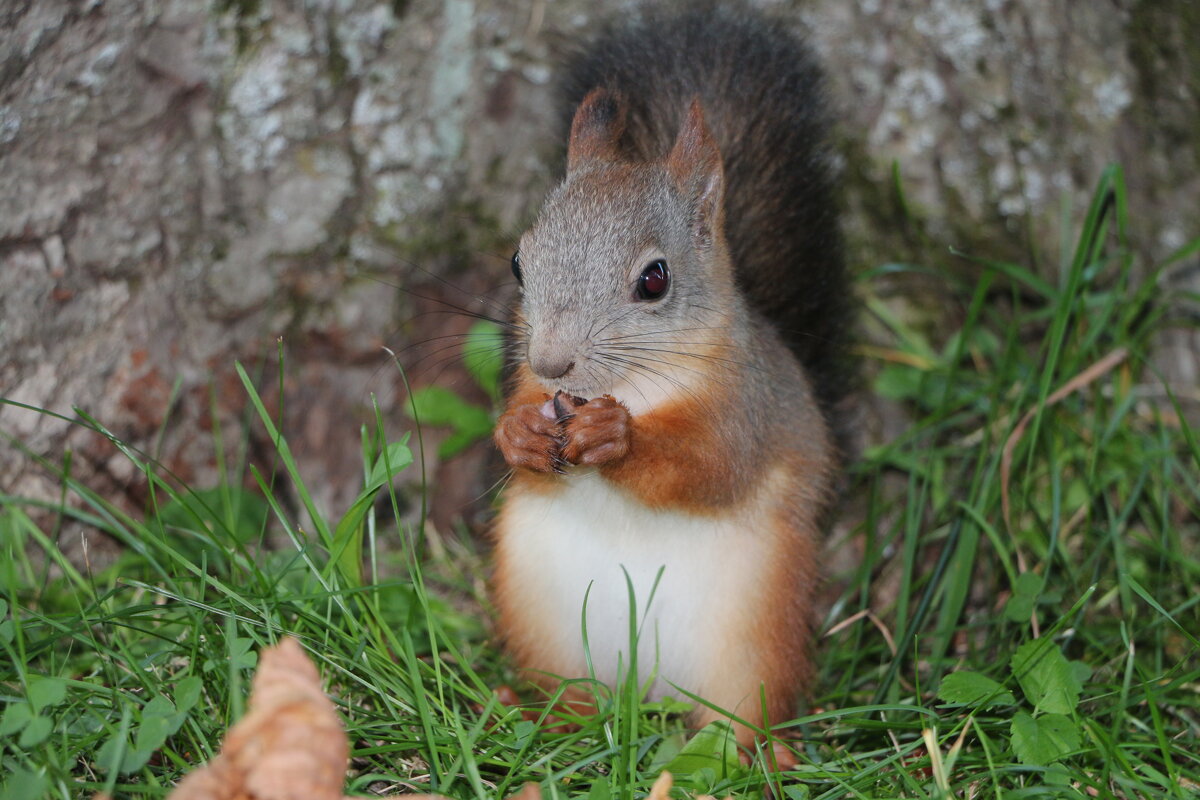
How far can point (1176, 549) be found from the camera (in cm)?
218

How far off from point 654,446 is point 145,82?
49.8 inches

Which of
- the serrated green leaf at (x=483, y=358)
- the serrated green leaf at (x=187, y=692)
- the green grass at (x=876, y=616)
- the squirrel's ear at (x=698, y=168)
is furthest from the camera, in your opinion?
the serrated green leaf at (x=483, y=358)

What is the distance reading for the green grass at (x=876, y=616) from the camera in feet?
5.11

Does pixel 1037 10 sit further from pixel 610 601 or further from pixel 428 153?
pixel 610 601

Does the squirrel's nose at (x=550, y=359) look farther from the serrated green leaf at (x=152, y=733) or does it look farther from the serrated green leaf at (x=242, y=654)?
the serrated green leaf at (x=152, y=733)

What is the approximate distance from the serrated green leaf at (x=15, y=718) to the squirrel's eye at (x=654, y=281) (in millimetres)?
1041

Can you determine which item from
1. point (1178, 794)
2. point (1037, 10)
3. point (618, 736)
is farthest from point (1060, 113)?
point (618, 736)

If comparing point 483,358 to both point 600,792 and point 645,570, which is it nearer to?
point 645,570

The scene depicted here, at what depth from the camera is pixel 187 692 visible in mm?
1461

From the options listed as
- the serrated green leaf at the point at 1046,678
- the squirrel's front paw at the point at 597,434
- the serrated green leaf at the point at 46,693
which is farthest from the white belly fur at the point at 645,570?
the serrated green leaf at the point at 46,693

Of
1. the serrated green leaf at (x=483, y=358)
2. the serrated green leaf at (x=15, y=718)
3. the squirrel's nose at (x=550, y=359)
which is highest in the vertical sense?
the squirrel's nose at (x=550, y=359)

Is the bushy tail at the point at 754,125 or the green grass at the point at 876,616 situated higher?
the bushy tail at the point at 754,125

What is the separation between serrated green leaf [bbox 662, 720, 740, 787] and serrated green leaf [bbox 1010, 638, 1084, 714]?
458mm

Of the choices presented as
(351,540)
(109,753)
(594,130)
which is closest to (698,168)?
(594,130)
